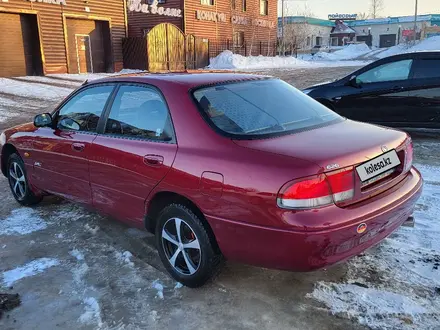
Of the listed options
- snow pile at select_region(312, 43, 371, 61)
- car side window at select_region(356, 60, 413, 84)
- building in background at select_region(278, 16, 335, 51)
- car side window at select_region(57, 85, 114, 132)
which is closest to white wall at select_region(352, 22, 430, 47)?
building in background at select_region(278, 16, 335, 51)

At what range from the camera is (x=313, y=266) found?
8.71ft

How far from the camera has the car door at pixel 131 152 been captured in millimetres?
3314

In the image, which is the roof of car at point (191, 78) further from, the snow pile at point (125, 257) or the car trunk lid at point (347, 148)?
the snow pile at point (125, 257)

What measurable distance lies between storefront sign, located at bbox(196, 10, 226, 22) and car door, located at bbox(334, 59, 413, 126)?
24.7 metres

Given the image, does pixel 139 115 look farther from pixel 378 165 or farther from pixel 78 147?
pixel 378 165

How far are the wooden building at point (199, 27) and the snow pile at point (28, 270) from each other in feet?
69.5

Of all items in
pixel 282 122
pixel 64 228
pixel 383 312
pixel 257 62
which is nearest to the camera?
pixel 383 312

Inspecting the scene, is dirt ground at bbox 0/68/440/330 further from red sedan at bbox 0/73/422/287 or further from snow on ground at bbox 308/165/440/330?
red sedan at bbox 0/73/422/287

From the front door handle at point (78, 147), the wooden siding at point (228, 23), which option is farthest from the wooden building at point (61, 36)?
the front door handle at point (78, 147)

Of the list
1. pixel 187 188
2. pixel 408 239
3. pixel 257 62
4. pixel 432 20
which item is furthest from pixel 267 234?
pixel 432 20

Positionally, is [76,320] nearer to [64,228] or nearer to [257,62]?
[64,228]

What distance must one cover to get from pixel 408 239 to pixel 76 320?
292cm

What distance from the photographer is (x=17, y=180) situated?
5.21m

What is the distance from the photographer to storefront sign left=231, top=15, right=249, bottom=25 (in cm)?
3500
